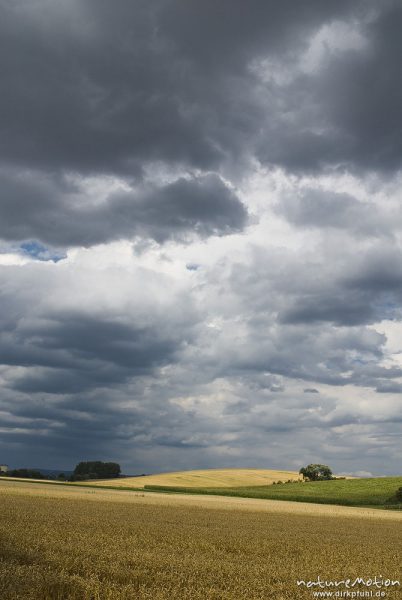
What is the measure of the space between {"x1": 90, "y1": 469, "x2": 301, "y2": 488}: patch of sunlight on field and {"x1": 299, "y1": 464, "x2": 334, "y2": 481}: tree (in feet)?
10.2

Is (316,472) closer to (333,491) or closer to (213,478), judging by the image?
(213,478)

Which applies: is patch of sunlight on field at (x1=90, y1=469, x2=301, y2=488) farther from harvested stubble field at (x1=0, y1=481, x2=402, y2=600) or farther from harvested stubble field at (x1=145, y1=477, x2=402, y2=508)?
harvested stubble field at (x1=0, y1=481, x2=402, y2=600)

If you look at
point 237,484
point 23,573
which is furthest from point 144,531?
point 237,484

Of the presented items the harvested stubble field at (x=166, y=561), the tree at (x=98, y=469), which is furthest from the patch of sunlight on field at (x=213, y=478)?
the harvested stubble field at (x=166, y=561)

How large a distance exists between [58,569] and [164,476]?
362ft

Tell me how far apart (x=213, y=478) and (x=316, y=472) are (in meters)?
27.2

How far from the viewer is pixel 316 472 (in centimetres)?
13362

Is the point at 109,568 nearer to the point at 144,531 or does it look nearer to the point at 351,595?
the point at 351,595

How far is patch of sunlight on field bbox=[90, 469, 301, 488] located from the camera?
110m

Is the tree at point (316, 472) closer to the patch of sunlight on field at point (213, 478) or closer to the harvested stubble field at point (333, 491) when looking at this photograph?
the patch of sunlight on field at point (213, 478)

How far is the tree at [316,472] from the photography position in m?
133

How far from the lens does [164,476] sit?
120 metres

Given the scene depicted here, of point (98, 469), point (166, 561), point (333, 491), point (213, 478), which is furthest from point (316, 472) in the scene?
point (166, 561)

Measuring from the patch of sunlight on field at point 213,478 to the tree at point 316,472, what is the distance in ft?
10.2
